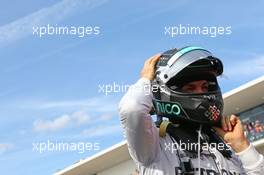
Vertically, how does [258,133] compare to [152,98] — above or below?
below

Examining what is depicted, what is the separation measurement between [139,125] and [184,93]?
43 cm

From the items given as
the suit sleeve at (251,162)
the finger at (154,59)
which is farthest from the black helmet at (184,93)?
the suit sleeve at (251,162)

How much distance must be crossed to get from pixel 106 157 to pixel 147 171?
3342 cm

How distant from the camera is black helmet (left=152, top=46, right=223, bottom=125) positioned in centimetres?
333

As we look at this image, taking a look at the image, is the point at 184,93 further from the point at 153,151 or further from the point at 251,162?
the point at 251,162

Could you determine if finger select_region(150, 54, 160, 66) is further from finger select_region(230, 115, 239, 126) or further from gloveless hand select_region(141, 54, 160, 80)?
finger select_region(230, 115, 239, 126)

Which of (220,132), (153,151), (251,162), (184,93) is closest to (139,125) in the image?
(153,151)

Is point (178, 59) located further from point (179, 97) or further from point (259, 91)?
point (259, 91)

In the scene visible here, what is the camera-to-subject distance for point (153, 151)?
313 centimetres

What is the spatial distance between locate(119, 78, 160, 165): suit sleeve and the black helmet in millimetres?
196

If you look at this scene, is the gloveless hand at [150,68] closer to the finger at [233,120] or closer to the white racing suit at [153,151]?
the white racing suit at [153,151]

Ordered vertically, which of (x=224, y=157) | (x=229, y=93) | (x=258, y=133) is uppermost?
(x=224, y=157)

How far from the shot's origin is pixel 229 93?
27141 millimetres

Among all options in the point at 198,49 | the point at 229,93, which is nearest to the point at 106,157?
the point at 229,93
